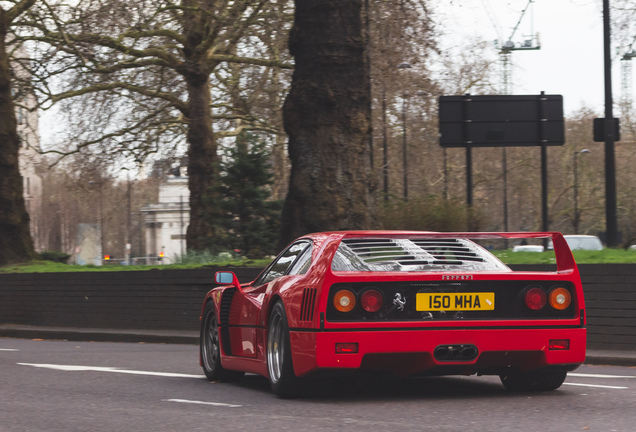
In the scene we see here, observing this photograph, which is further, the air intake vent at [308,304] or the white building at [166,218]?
the white building at [166,218]

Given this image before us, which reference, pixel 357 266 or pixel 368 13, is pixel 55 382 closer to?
pixel 357 266

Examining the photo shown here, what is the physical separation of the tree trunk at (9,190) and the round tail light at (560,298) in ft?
57.3

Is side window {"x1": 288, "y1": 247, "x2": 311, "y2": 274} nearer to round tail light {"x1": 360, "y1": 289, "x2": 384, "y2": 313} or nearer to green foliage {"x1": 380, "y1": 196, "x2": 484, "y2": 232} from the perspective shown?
round tail light {"x1": 360, "y1": 289, "x2": 384, "y2": 313}

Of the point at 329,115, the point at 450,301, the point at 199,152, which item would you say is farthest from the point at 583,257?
the point at 199,152

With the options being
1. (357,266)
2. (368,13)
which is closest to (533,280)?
(357,266)

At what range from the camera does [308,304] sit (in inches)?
270

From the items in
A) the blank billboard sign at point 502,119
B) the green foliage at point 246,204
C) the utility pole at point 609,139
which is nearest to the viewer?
the utility pole at point 609,139

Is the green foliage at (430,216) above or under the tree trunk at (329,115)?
under

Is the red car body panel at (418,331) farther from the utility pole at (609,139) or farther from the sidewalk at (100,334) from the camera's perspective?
the utility pole at (609,139)

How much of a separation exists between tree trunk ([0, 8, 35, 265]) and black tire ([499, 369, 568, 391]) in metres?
16.9

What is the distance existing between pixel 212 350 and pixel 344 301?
276 cm

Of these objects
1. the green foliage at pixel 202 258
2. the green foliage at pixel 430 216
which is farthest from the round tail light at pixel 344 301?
the green foliage at pixel 430 216

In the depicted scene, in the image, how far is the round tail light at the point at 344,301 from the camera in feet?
Answer: 22.1

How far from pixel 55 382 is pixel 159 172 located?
76.1ft
